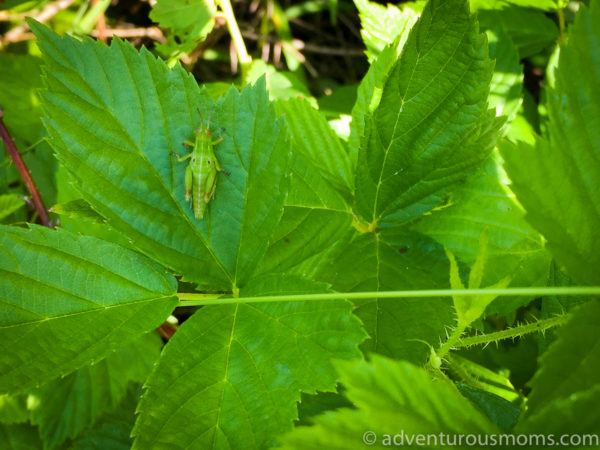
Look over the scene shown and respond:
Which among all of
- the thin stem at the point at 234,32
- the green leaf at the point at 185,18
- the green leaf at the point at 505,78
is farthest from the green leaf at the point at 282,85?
the green leaf at the point at 505,78

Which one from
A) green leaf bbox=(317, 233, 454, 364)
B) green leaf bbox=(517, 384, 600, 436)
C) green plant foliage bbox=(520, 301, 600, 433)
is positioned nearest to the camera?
green leaf bbox=(517, 384, 600, 436)

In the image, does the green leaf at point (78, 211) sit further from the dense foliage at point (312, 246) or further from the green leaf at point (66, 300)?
the green leaf at point (66, 300)

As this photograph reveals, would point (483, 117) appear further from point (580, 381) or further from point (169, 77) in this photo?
point (169, 77)

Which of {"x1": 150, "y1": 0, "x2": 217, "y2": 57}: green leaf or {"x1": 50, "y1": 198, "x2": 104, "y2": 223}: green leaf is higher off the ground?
{"x1": 150, "y1": 0, "x2": 217, "y2": 57}: green leaf

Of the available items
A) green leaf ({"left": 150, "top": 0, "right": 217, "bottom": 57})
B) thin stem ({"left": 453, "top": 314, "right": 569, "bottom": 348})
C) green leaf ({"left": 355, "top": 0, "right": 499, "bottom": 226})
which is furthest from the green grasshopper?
green leaf ({"left": 150, "top": 0, "right": 217, "bottom": 57})

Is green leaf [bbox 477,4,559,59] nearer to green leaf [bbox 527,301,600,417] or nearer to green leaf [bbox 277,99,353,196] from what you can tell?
green leaf [bbox 277,99,353,196]

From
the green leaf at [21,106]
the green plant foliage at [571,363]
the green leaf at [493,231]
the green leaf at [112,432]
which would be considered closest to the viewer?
the green plant foliage at [571,363]

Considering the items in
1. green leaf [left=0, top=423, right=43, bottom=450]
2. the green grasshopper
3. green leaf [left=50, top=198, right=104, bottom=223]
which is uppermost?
the green grasshopper
